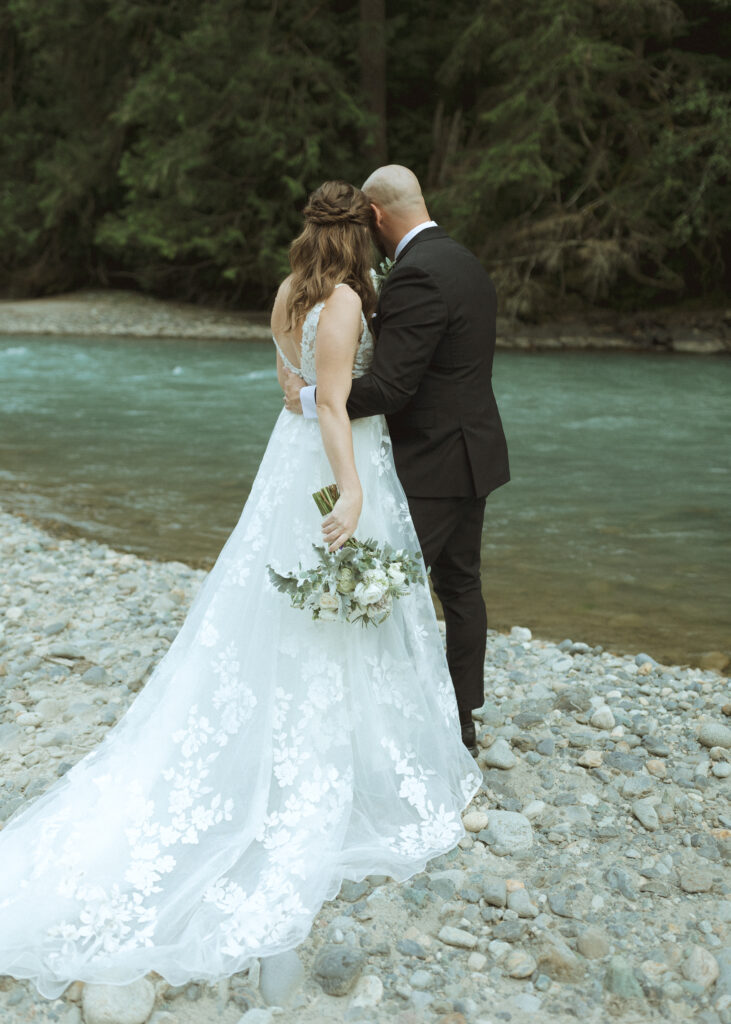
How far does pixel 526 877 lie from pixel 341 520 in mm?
1182

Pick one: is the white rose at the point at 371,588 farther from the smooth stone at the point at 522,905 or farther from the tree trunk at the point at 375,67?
the tree trunk at the point at 375,67

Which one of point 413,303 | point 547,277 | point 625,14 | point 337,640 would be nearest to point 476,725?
point 337,640

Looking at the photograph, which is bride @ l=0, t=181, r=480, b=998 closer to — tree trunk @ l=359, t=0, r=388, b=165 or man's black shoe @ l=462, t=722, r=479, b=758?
man's black shoe @ l=462, t=722, r=479, b=758

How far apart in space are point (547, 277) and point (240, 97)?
8.78 m

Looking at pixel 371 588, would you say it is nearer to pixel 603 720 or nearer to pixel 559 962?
pixel 559 962

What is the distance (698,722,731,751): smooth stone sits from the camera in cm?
372

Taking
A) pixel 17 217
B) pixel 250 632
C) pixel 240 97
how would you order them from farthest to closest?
pixel 17 217
pixel 240 97
pixel 250 632

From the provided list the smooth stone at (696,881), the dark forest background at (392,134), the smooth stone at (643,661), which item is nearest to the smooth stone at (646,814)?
the smooth stone at (696,881)

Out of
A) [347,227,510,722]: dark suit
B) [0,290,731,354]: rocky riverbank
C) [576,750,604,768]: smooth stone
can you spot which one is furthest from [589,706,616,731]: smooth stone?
[0,290,731,354]: rocky riverbank

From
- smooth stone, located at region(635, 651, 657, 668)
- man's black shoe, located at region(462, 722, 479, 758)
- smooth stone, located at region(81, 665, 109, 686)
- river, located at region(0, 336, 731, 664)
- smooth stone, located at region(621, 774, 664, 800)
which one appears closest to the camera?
smooth stone, located at region(621, 774, 664, 800)

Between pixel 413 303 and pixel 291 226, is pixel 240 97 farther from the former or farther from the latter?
pixel 413 303

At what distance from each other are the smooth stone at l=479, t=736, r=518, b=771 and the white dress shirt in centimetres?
146

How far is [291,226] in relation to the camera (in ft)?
80.9

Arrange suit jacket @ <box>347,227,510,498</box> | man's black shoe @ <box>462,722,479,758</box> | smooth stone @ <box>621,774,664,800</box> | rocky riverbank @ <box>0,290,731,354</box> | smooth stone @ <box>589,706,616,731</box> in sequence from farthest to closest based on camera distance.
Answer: rocky riverbank @ <box>0,290,731,354</box> < smooth stone @ <box>589,706,616,731</box> < man's black shoe @ <box>462,722,479,758</box> < smooth stone @ <box>621,774,664,800</box> < suit jacket @ <box>347,227,510,498</box>
